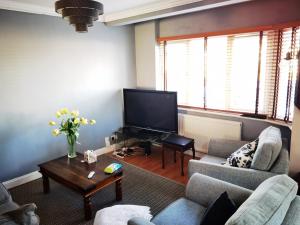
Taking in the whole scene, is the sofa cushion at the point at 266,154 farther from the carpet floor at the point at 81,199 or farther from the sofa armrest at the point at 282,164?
the carpet floor at the point at 81,199

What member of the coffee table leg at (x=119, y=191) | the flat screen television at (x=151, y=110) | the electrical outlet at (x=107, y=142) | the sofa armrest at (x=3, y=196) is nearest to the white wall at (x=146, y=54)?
the flat screen television at (x=151, y=110)

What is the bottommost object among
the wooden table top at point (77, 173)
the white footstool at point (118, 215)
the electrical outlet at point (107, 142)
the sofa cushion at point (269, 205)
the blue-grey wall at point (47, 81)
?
the white footstool at point (118, 215)

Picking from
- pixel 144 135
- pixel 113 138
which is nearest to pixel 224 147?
pixel 144 135

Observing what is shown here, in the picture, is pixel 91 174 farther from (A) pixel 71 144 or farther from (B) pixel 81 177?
(A) pixel 71 144

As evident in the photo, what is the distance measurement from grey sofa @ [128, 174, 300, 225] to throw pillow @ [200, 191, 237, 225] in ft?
0.41

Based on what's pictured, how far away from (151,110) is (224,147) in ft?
4.86

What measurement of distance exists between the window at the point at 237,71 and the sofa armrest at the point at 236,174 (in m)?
1.24

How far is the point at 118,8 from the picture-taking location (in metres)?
3.52

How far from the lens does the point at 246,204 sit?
4.73 ft

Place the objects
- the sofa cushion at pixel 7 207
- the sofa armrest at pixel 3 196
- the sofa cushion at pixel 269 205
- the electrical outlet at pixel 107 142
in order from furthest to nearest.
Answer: the electrical outlet at pixel 107 142 → the sofa armrest at pixel 3 196 → the sofa cushion at pixel 7 207 → the sofa cushion at pixel 269 205

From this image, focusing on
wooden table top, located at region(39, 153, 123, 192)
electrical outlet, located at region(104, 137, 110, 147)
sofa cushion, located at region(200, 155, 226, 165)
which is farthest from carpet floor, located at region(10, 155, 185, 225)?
electrical outlet, located at region(104, 137, 110, 147)

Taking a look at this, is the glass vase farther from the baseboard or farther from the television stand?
the television stand

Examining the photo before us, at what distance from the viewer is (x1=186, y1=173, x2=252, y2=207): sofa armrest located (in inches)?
73.8

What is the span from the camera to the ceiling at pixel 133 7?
3.01 metres
